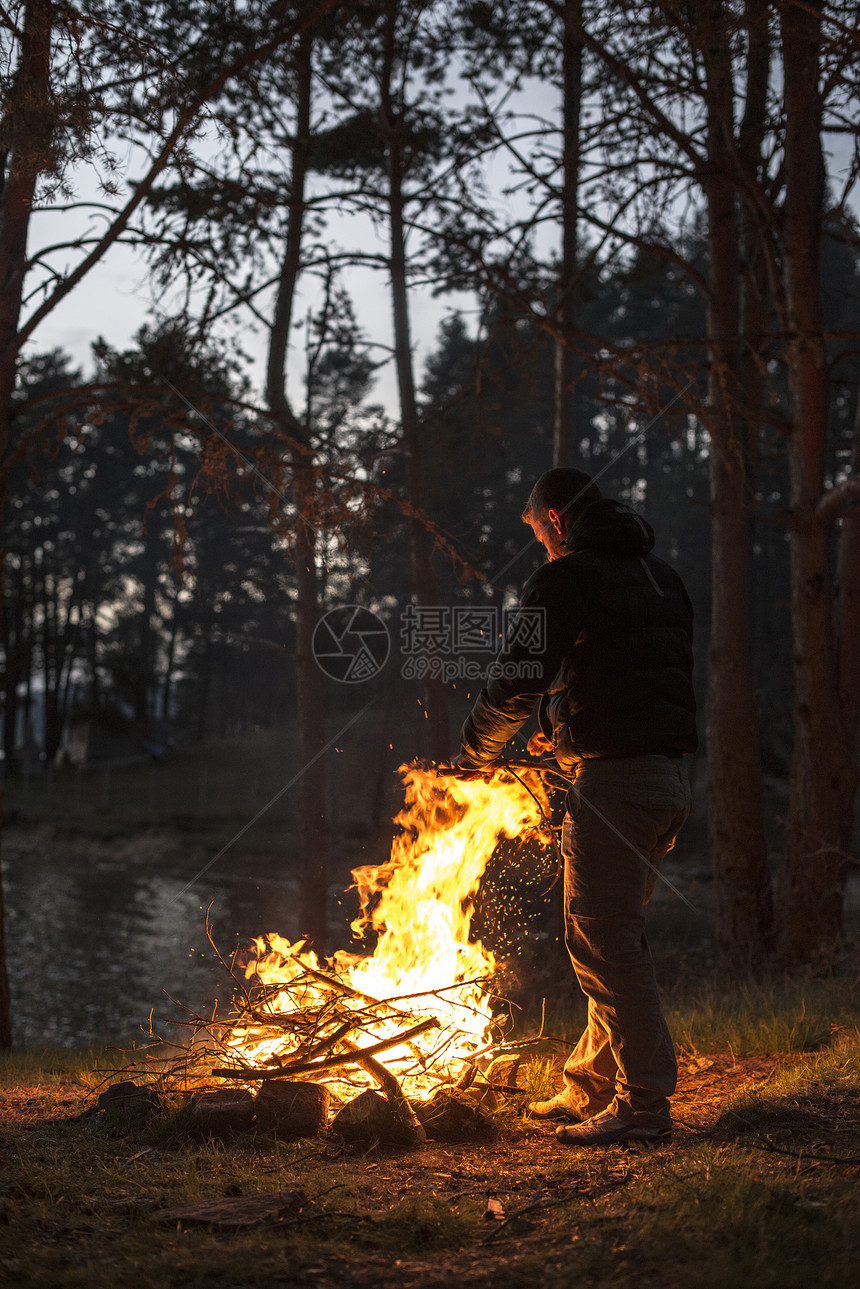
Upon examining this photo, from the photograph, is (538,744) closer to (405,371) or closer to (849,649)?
(849,649)

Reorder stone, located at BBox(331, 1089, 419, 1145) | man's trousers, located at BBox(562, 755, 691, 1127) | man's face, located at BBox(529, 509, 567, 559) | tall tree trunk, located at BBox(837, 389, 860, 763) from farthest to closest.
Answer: tall tree trunk, located at BBox(837, 389, 860, 763) → man's face, located at BBox(529, 509, 567, 559) → stone, located at BBox(331, 1089, 419, 1145) → man's trousers, located at BBox(562, 755, 691, 1127)

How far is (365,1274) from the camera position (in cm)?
260

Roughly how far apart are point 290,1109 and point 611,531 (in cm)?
271

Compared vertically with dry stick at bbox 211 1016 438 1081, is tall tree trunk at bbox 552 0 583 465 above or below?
above

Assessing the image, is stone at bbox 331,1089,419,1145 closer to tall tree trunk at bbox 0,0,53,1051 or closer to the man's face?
the man's face

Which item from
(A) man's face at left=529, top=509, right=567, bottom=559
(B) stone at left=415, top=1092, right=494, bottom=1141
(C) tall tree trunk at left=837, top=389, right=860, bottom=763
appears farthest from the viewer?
(C) tall tree trunk at left=837, top=389, right=860, bottom=763

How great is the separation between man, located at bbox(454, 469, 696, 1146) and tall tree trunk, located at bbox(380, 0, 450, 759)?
767 cm

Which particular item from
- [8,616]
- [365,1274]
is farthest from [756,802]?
[8,616]

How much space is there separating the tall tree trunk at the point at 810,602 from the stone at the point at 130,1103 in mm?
6493

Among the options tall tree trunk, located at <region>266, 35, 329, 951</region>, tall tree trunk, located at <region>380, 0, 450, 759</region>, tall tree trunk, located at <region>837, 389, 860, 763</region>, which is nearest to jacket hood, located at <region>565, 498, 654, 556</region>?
tall tree trunk, located at <region>837, 389, 860, 763</region>

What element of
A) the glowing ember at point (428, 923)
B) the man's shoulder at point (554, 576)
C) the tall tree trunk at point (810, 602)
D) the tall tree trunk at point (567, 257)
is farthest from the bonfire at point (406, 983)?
the tall tree trunk at point (567, 257)

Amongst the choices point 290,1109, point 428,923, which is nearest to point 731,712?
point 428,923

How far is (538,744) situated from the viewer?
14.9 feet

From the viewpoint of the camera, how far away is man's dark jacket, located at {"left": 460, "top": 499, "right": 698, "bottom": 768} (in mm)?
3703
